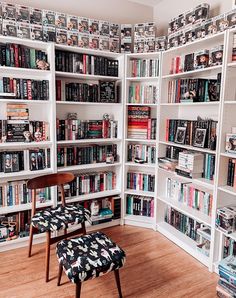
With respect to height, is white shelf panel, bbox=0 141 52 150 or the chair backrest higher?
white shelf panel, bbox=0 141 52 150

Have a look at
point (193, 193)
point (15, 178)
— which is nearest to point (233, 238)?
point (193, 193)

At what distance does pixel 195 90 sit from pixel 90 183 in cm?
147

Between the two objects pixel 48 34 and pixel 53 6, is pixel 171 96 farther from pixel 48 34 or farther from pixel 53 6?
pixel 53 6

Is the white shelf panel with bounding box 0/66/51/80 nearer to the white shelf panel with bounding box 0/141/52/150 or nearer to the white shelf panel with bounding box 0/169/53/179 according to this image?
the white shelf panel with bounding box 0/141/52/150

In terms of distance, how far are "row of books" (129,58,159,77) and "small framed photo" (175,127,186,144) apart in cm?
66

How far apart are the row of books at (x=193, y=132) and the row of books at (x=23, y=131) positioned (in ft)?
4.19

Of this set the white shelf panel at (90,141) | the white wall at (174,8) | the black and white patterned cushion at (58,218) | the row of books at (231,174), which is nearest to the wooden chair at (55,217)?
the black and white patterned cushion at (58,218)

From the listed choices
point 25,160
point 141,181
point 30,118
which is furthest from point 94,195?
point 30,118

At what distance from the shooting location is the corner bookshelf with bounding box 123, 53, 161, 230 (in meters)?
2.72

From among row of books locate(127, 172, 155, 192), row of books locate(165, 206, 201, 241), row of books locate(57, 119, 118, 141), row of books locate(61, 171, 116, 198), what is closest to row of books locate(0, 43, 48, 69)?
row of books locate(57, 119, 118, 141)

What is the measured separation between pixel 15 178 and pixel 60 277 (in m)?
1.08

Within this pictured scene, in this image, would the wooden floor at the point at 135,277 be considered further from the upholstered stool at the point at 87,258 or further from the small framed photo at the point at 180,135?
the small framed photo at the point at 180,135

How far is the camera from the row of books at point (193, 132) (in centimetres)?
216

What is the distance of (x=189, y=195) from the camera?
2.55 meters
